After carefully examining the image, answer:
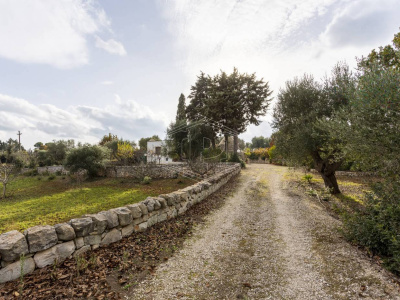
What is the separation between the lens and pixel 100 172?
21.9m

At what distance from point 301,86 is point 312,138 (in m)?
3.10

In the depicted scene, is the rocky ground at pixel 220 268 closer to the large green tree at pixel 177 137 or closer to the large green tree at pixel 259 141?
the large green tree at pixel 177 137

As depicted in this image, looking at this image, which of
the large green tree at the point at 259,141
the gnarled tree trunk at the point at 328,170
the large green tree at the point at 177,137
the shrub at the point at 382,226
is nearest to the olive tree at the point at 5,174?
the large green tree at the point at 177,137

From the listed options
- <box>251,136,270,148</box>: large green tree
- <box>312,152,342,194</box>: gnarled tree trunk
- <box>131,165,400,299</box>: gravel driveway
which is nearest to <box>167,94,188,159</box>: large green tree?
<box>312,152,342,194</box>: gnarled tree trunk

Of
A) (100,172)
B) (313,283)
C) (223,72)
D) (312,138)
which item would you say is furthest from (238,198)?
(223,72)

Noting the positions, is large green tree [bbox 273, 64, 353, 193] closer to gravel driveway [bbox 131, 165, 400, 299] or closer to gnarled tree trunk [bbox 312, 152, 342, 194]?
gnarled tree trunk [bbox 312, 152, 342, 194]

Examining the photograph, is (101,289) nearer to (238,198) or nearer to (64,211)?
(64,211)

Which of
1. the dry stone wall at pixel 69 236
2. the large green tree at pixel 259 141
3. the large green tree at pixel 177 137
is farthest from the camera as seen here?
the large green tree at pixel 259 141

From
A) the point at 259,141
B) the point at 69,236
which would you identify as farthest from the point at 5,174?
the point at 259,141

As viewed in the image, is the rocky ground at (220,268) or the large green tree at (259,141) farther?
the large green tree at (259,141)

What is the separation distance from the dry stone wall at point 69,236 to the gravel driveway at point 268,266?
1.52m

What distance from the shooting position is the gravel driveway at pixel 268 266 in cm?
337

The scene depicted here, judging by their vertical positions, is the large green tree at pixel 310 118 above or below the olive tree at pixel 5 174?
above

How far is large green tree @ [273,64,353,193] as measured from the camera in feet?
31.7
